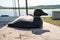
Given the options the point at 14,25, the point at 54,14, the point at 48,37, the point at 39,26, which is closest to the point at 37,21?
the point at 39,26

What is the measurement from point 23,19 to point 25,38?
2.13m

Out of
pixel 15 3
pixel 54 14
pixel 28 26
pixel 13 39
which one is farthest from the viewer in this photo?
pixel 15 3

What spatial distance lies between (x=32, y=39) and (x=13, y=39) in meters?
0.46

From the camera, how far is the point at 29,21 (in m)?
6.24

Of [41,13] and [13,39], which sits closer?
[13,39]

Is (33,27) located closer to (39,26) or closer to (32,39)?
(39,26)

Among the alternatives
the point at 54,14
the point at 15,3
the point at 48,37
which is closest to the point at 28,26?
the point at 48,37

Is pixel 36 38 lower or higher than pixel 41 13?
lower

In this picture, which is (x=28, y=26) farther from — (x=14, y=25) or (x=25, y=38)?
(x=25, y=38)

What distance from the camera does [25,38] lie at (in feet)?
14.4

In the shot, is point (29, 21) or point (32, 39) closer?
point (32, 39)

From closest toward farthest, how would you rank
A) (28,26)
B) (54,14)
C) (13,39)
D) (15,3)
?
1. (13,39)
2. (28,26)
3. (54,14)
4. (15,3)

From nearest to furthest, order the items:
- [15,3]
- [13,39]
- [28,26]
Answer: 1. [13,39]
2. [28,26]
3. [15,3]

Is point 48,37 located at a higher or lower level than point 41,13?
lower
